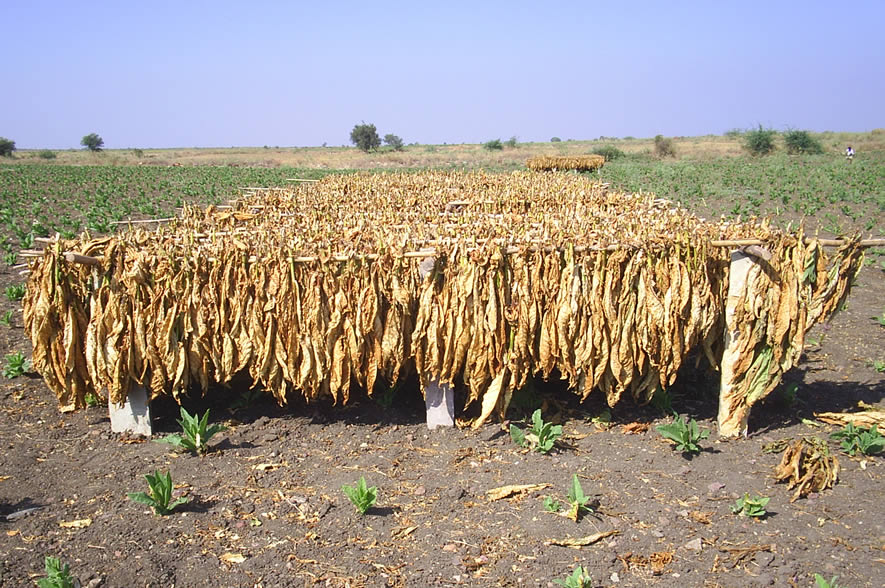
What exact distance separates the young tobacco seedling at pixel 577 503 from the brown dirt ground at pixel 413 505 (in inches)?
2.8

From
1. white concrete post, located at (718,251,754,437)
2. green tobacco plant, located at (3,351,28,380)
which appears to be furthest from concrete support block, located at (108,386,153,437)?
white concrete post, located at (718,251,754,437)

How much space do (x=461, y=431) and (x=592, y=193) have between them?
17.2 ft

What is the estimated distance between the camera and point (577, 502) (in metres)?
4.15

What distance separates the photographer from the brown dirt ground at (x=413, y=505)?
12.3ft

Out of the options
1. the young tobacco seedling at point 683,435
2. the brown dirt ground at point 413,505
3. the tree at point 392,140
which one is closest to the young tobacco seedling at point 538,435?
the brown dirt ground at point 413,505

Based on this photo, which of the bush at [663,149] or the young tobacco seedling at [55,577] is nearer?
the young tobacco seedling at [55,577]

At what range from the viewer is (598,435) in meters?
5.28

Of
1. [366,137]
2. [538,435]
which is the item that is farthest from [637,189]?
[366,137]

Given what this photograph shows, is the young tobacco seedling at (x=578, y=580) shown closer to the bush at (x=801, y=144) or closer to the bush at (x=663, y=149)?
the bush at (x=663, y=149)

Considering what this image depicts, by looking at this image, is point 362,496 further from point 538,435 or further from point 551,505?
point 538,435

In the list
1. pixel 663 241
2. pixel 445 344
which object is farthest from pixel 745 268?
pixel 445 344

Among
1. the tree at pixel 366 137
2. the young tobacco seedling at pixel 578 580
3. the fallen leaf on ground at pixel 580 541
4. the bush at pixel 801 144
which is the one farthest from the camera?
the tree at pixel 366 137

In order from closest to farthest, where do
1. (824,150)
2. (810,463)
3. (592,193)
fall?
(810,463), (592,193), (824,150)

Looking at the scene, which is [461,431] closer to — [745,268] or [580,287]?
[580,287]
